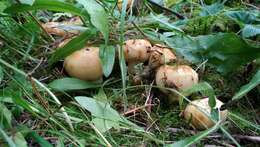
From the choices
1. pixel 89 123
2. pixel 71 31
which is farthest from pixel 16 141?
pixel 71 31

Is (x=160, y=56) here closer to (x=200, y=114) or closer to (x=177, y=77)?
(x=177, y=77)

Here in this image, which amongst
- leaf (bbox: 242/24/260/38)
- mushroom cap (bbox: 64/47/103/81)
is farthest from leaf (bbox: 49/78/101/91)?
leaf (bbox: 242/24/260/38)

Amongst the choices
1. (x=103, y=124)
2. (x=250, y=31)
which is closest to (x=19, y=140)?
(x=103, y=124)

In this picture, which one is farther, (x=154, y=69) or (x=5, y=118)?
(x=154, y=69)

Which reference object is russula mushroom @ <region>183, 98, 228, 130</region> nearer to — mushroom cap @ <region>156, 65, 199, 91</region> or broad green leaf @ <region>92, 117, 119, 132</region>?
mushroom cap @ <region>156, 65, 199, 91</region>

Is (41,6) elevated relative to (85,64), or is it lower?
elevated

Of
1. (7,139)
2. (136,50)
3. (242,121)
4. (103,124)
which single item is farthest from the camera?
(136,50)
